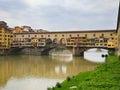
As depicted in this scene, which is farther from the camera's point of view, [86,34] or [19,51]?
[19,51]

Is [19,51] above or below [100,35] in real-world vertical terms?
below

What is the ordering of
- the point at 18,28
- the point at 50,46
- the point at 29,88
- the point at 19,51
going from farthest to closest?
the point at 18,28, the point at 19,51, the point at 50,46, the point at 29,88

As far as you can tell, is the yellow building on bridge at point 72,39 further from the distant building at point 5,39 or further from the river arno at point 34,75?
the river arno at point 34,75

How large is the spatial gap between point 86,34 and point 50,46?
793cm

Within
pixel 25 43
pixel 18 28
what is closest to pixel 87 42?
pixel 25 43

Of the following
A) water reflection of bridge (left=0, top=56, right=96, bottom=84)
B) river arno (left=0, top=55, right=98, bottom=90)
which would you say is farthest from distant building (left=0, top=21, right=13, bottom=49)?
river arno (left=0, top=55, right=98, bottom=90)

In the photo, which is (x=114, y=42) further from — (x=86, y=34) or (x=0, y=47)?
(x=0, y=47)

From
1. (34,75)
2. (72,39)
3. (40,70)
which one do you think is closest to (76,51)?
(72,39)

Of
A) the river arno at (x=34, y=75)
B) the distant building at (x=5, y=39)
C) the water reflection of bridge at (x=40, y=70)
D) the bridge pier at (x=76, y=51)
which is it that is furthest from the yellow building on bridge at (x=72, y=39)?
the river arno at (x=34, y=75)

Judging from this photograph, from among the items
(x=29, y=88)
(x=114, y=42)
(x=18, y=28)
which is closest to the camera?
(x=29, y=88)

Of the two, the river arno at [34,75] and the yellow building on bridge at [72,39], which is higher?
the yellow building on bridge at [72,39]

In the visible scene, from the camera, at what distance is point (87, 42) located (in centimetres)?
5300

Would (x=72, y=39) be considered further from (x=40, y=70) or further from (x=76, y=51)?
(x=40, y=70)

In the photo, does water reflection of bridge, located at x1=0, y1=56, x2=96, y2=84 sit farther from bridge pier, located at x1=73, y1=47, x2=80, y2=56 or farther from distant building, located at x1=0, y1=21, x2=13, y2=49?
distant building, located at x1=0, y1=21, x2=13, y2=49
